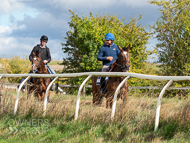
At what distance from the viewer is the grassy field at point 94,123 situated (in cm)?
467

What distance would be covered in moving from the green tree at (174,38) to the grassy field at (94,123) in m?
10.6

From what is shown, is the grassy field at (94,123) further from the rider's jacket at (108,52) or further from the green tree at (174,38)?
the green tree at (174,38)

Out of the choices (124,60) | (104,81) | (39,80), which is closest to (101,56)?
(104,81)

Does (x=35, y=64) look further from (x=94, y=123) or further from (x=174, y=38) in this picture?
(x=174, y=38)

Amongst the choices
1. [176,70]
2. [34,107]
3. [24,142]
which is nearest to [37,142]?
[24,142]

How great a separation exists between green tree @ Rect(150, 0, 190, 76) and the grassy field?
1060 centimetres

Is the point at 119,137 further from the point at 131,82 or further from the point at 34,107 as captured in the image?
the point at 131,82

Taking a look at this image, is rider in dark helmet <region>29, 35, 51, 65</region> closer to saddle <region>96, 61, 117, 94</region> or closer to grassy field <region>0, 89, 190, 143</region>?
saddle <region>96, 61, 117, 94</region>

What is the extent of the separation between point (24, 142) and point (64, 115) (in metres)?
1.08

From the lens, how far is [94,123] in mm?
5410

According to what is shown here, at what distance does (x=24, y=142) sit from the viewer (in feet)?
18.1

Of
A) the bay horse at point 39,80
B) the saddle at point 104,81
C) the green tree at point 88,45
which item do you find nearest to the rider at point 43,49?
the bay horse at point 39,80

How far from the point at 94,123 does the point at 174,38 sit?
12.5 metres

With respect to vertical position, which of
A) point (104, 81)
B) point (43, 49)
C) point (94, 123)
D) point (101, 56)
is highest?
point (43, 49)
